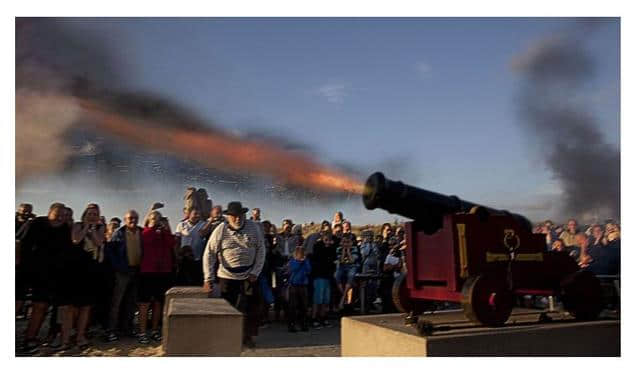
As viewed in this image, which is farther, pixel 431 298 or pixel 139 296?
pixel 139 296

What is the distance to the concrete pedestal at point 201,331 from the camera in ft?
15.0

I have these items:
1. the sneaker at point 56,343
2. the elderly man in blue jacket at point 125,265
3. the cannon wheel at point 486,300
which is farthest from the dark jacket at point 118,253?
the cannon wheel at point 486,300

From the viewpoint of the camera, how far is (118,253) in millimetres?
7043

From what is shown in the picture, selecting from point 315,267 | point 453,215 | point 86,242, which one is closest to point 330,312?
point 315,267

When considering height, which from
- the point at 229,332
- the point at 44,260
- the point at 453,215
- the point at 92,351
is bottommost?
the point at 92,351

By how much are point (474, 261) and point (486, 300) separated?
1.14 ft

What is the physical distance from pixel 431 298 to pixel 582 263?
3.19m

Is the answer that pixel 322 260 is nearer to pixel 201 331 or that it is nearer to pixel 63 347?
pixel 63 347

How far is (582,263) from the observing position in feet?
25.8

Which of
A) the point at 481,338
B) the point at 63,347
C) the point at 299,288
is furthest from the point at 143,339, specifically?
the point at 481,338

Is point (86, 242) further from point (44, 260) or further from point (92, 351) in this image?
point (92, 351)

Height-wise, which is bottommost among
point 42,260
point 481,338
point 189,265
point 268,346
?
point 268,346

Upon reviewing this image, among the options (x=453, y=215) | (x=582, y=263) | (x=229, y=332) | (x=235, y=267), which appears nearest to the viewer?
(x=229, y=332)

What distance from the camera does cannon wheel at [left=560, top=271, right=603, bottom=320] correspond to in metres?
5.76
